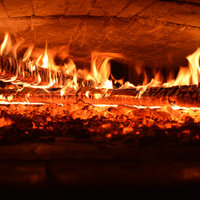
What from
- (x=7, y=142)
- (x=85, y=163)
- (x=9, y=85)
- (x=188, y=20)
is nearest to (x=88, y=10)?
(x=188, y=20)

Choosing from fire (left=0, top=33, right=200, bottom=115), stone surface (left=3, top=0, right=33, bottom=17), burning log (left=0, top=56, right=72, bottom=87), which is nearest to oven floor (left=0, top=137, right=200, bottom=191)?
stone surface (left=3, top=0, right=33, bottom=17)

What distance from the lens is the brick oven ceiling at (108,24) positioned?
3221 millimetres

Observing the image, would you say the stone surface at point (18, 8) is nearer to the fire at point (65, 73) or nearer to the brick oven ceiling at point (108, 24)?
the brick oven ceiling at point (108, 24)

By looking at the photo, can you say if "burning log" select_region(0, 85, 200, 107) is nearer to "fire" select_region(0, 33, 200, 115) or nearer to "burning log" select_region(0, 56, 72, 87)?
"fire" select_region(0, 33, 200, 115)

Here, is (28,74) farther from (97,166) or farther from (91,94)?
(97,166)

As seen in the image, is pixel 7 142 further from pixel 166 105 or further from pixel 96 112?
pixel 166 105

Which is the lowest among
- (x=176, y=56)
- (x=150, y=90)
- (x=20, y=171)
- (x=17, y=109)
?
(x=20, y=171)

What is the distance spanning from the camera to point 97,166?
160cm

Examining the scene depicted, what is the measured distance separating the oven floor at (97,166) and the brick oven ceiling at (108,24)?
2.09 metres

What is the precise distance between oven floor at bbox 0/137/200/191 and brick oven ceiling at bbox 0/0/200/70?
2.09 m

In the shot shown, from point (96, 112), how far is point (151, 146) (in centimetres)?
204

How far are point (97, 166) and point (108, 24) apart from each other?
2974 mm

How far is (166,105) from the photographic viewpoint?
15.1 feet

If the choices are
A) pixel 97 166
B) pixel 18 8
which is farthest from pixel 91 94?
pixel 97 166
